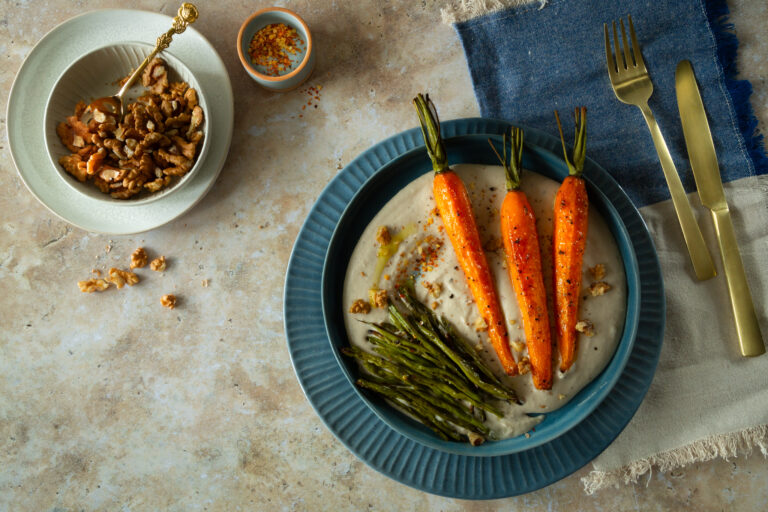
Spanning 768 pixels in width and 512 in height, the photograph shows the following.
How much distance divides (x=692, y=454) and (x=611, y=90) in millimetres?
1577

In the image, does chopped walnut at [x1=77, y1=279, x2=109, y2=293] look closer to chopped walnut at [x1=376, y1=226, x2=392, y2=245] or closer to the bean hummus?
the bean hummus

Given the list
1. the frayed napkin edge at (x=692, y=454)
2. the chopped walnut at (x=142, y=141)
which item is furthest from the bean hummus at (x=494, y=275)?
the chopped walnut at (x=142, y=141)

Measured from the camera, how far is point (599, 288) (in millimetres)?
2016

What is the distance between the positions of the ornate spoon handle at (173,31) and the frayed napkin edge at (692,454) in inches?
98.8

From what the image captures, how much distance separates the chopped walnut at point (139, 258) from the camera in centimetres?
248

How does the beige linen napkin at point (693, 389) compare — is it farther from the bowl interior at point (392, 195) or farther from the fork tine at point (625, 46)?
the fork tine at point (625, 46)

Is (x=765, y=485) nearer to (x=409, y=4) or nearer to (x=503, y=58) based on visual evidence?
(x=503, y=58)

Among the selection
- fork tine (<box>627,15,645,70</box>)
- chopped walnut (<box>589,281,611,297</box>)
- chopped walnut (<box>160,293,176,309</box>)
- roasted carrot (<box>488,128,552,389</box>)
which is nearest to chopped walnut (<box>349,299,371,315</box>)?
roasted carrot (<box>488,128,552,389</box>)

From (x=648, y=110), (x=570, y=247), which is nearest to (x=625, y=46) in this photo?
(x=648, y=110)

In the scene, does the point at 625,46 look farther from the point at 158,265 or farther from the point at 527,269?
the point at 158,265

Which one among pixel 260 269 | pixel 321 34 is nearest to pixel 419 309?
pixel 260 269

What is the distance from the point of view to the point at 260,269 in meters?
2.52

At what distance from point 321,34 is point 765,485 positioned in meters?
2.79

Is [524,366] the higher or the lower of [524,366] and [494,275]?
the lower
